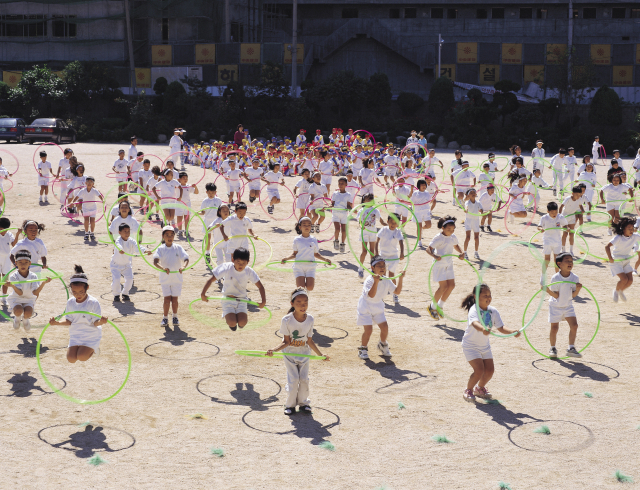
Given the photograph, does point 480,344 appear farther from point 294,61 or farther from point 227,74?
point 227,74

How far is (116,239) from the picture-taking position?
44.9 ft

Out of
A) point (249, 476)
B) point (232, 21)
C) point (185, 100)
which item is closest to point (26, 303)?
point (249, 476)

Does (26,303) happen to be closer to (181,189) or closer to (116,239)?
(116,239)

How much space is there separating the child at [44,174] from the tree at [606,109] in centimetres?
3210

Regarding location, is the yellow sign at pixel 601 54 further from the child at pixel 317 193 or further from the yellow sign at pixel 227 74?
the child at pixel 317 193

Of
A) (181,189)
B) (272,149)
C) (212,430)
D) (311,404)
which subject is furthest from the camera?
(272,149)

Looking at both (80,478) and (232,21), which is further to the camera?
(232,21)

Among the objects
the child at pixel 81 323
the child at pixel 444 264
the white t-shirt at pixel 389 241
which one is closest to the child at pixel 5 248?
the child at pixel 81 323

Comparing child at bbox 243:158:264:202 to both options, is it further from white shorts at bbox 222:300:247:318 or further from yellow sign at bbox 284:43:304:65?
yellow sign at bbox 284:43:304:65

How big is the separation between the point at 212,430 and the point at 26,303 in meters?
4.36

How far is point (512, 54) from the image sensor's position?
160 ft

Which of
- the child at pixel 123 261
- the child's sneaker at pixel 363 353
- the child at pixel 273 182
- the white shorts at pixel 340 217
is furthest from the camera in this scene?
the child at pixel 273 182

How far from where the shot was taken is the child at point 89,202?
17797 millimetres

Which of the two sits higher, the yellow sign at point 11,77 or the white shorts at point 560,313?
the yellow sign at point 11,77
